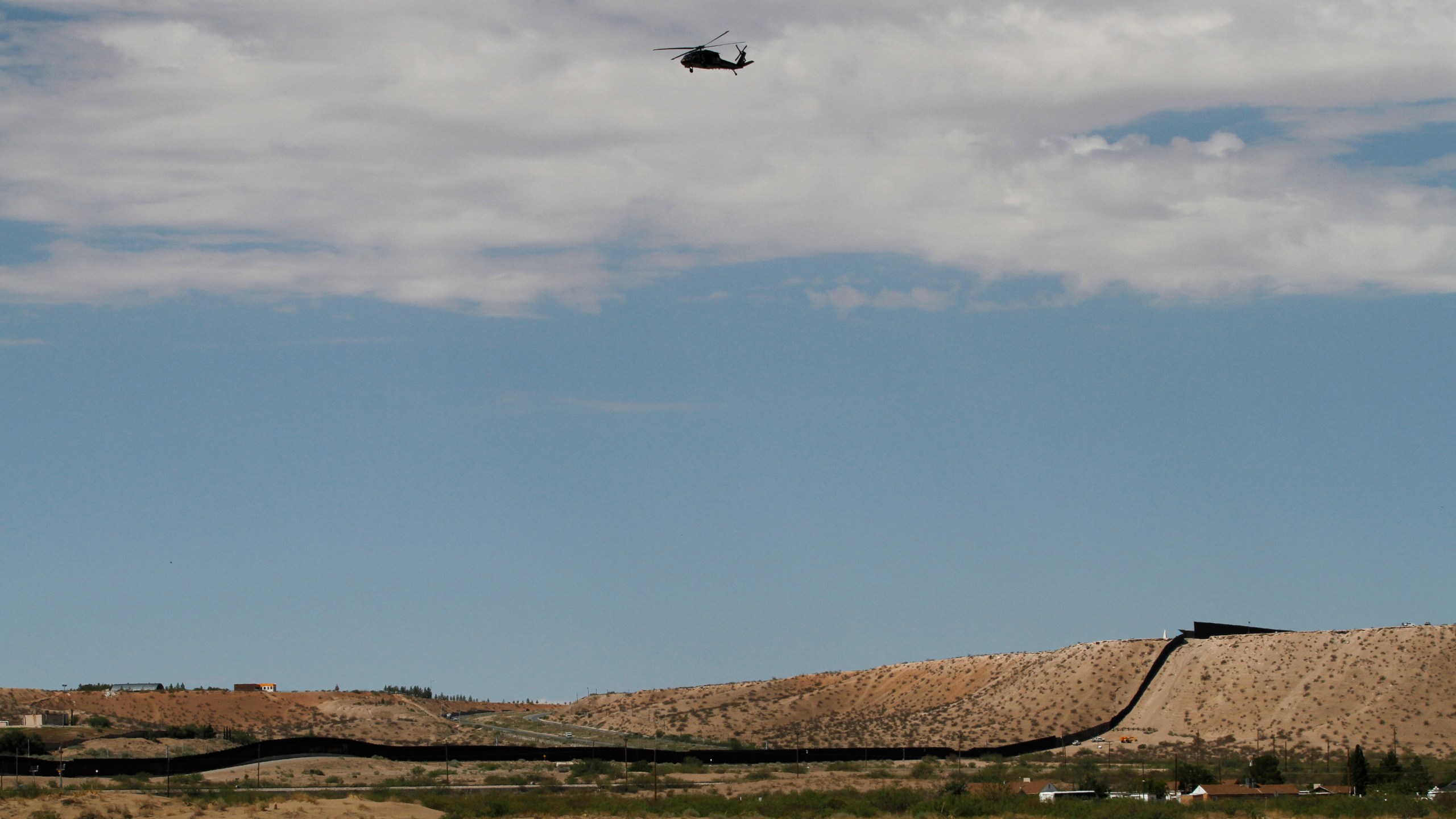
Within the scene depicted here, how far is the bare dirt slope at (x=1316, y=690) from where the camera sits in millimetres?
94312

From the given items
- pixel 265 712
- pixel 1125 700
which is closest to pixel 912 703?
pixel 1125 700

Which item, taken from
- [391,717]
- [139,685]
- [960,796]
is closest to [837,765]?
[960,796]

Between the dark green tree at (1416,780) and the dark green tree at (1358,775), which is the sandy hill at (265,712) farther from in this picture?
the dark green tree at (1416,780)

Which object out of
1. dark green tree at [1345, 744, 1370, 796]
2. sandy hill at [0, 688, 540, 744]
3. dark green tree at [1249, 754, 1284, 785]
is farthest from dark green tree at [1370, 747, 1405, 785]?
sandy hill at [0, 688, 540, 744]

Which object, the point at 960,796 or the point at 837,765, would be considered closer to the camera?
the point at 960,796

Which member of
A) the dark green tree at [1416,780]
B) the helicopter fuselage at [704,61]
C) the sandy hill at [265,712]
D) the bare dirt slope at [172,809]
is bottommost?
the dark green tree at [1416,780]

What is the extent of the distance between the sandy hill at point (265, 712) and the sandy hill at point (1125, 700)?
15.6m

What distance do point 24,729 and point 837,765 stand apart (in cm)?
4681

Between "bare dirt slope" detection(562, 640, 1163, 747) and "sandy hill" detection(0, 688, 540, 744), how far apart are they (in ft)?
50.7

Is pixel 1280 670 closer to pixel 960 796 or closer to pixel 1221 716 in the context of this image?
pixel 1221 716

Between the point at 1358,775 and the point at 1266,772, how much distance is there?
412 centimetres

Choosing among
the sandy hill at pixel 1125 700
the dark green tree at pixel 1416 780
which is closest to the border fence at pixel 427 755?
the sandy hill at pixel 1125 700

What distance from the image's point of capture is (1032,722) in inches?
4225

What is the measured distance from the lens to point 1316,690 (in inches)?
3986
